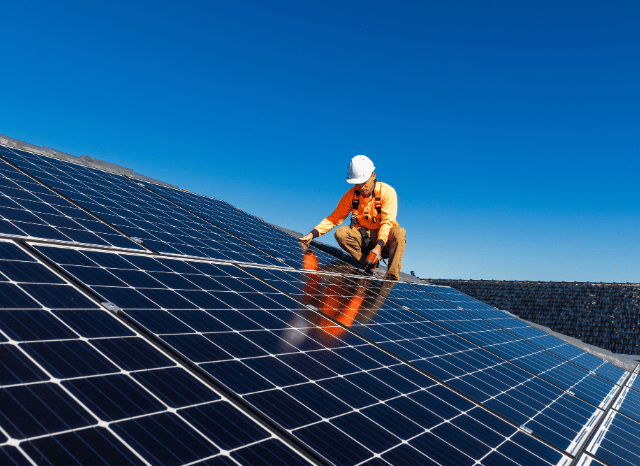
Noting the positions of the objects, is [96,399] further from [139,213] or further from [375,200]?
[375,200]

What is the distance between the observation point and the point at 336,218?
1504 cm

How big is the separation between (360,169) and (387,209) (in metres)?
1.44

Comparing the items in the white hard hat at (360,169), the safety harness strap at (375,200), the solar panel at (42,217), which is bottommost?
the solar panel at (42,217)

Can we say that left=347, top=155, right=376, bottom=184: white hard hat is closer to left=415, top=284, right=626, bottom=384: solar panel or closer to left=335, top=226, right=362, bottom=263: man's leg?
left=335, top=226, right=362, bottom=263: man's leg

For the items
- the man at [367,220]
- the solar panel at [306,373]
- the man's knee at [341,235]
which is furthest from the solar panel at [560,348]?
the solar panel at [306,373]

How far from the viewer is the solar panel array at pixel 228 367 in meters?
3.04

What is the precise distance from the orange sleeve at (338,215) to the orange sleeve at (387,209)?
A: 1.21 m

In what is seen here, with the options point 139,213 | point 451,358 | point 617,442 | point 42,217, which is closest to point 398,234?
point 451,358

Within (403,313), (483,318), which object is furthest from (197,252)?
(483,318)

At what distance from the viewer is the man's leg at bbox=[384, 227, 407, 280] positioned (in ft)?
46.1

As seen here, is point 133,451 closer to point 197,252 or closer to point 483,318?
point 197,252

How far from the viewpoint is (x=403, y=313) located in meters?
9.52

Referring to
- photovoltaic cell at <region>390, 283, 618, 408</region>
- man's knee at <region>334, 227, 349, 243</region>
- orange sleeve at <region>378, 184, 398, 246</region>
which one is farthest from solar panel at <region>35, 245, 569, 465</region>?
man's knee at <region>334, 227, 349, 243</region>

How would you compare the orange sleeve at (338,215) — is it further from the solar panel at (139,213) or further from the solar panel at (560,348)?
the solar panel at (139,213)
